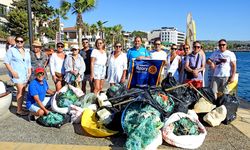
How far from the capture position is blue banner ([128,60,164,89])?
6699 mm

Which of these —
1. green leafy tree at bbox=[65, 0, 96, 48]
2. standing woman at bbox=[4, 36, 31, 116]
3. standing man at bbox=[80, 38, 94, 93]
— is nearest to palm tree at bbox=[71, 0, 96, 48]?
green leafy tree at bbox=[65, 0, 96, 48]

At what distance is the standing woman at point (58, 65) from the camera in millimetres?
7022

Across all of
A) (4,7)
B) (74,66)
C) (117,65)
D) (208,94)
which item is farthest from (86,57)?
(4,7)

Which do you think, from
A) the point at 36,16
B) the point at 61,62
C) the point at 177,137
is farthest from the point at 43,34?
the point at 177,137

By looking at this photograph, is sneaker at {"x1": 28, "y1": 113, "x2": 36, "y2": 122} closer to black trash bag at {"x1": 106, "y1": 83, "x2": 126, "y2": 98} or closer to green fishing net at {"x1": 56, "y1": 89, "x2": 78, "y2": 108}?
green fishing net at {"x1": 56, "y1": 89, "x2": 78, "y2": 108}

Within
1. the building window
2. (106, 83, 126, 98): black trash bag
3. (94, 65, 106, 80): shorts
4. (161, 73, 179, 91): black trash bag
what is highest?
the building window

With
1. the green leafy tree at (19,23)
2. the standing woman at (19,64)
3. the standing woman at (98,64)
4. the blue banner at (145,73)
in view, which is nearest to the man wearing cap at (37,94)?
the standing woman at (19,64)

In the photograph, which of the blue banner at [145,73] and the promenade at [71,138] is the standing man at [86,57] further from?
the promenade at [71,138]

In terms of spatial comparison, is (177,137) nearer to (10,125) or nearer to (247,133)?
(247,133)

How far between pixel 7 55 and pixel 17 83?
0.66m

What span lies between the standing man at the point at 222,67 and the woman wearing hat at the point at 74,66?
10.3 ft

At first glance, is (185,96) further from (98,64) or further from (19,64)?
(19,64)

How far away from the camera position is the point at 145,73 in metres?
6.75

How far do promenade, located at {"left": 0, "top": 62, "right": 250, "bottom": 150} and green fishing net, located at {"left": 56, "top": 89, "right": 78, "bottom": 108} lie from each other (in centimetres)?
57
